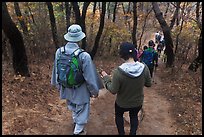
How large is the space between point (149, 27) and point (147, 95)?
1857cm

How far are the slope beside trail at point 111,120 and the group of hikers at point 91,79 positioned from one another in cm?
80

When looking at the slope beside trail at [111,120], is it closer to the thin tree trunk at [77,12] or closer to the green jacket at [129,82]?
the green jacket at [129,82]

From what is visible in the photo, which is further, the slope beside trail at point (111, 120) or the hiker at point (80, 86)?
the slope beside trail at point (111, 120)

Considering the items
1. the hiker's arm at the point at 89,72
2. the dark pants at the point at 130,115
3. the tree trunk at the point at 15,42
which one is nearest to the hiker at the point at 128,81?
the dark pants at the point at 130,115

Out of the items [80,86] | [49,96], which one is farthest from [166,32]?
[80,86]

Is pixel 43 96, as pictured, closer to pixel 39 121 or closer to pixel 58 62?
pixel 39 121

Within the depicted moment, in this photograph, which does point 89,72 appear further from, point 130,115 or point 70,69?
point 130,115

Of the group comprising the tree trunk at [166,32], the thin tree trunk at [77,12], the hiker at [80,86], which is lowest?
the tree trunk at [166,32]

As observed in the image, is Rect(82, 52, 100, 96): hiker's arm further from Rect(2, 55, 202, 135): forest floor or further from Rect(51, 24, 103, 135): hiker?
Rect(2, 55, 202, 135): forest floor

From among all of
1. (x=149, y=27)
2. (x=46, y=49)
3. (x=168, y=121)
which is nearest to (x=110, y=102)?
(x=168, y=121)

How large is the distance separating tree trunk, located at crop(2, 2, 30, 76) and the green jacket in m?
3.89

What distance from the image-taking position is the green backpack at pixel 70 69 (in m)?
4.68

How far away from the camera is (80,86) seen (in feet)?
16.2

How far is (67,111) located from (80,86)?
2231 mm
